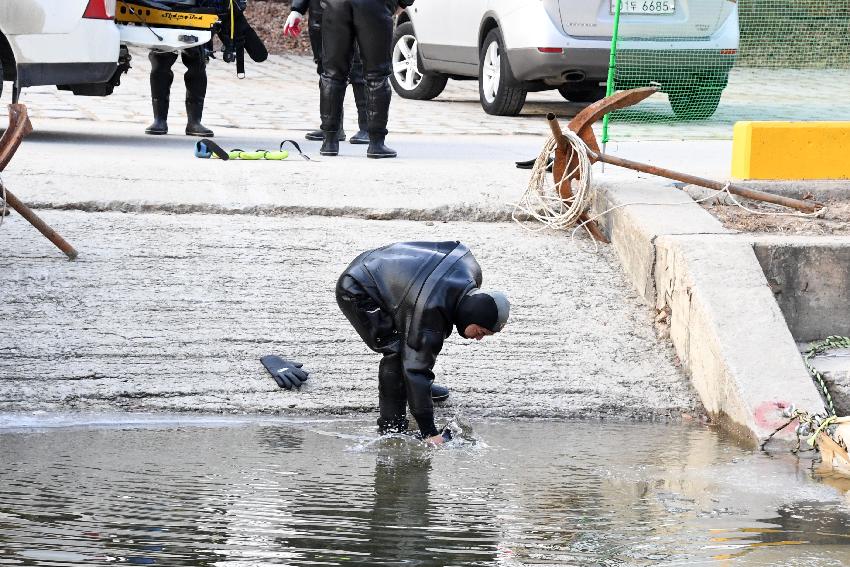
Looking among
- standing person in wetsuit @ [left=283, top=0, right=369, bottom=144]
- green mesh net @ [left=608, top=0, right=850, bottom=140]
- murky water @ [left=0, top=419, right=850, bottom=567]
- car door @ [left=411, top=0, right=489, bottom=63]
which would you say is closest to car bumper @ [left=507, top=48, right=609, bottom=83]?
green mesh net @ [left=608, top=0, right=850, bottom=140]

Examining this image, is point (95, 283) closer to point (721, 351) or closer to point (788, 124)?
point (721, 351)

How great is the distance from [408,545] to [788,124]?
4835 mm

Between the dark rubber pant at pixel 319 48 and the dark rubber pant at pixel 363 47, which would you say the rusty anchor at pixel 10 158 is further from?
the dark rubber pant at pixel 319 48

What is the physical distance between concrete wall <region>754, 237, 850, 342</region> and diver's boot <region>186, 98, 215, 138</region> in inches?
217

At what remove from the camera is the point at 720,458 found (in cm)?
554

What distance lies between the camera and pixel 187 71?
35.5 ft

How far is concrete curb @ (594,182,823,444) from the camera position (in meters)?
5.88

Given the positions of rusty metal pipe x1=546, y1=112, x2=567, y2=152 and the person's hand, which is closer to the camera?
rusty metal pipe x1=546, y1=112, x2=567, y2=152

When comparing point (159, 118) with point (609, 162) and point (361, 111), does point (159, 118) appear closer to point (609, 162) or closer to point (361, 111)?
point (361, 111)

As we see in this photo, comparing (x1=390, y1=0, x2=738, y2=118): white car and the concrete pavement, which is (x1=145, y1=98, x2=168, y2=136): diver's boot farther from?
(x1=390, y1=0, x2=738, y2=118): white car

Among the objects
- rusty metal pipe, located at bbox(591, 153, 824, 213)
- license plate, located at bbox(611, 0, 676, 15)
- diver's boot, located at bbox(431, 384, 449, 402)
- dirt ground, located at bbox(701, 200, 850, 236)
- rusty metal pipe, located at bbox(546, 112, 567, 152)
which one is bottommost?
diver's boot, located at bbox(431, 384, 449, 402)

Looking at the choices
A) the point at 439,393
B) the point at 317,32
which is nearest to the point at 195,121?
the point at 317,32

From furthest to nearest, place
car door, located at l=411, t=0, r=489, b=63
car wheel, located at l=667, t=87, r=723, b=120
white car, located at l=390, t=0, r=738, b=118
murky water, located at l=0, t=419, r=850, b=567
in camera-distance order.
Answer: car door, located at l=411, t=0, r=489, b=63 → car wheel, located at l=667, t=87, r=723, b=120 → white car, located at l=390, t=0, r=738, b=118 → murky water, located at l=0, t=419, r=850, b=567

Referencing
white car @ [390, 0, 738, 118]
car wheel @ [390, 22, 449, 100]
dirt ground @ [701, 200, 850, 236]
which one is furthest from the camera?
car wheel @ [390, 22, 449, 100]
